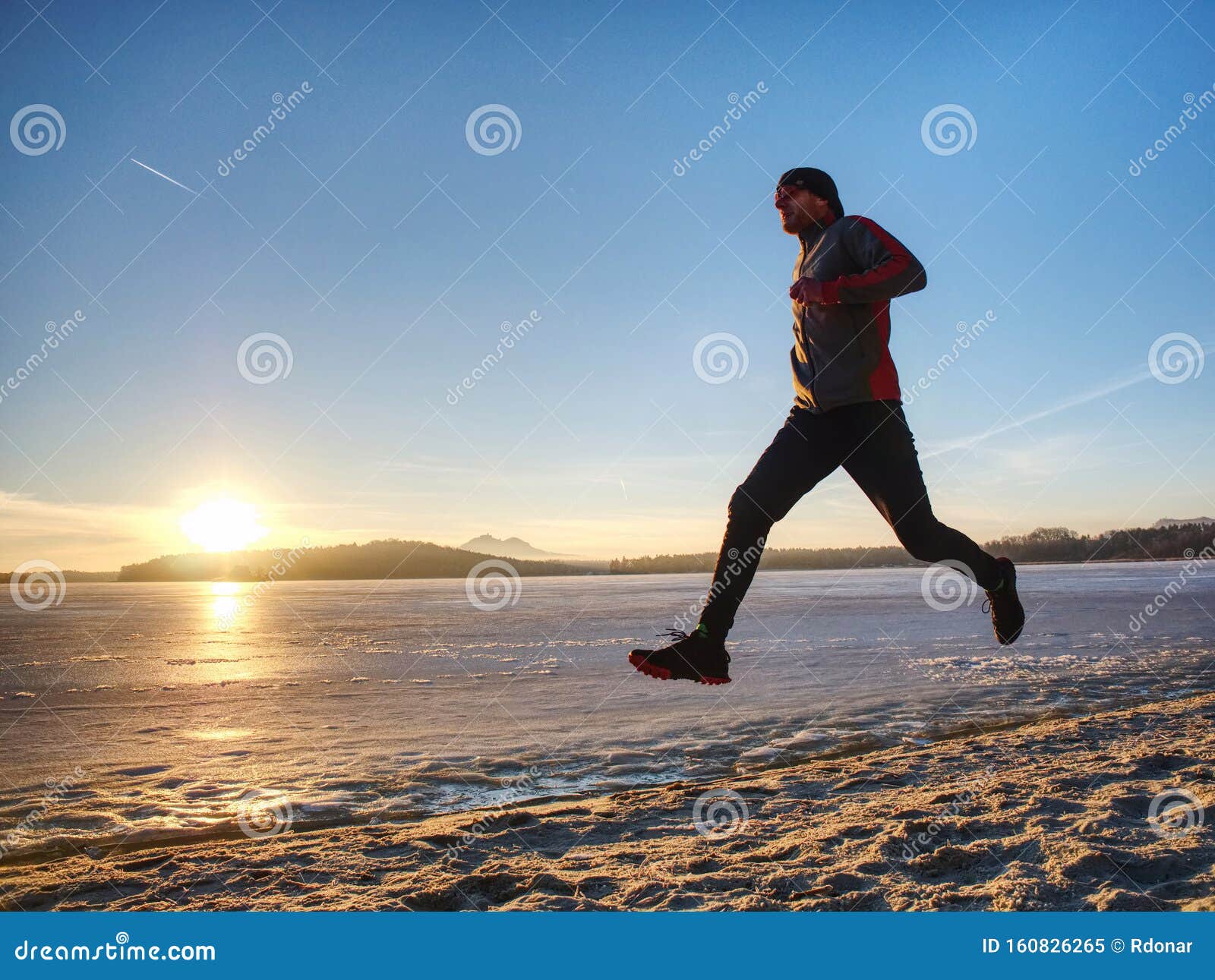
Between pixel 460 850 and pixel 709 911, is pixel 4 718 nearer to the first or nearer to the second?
pixel 460 850

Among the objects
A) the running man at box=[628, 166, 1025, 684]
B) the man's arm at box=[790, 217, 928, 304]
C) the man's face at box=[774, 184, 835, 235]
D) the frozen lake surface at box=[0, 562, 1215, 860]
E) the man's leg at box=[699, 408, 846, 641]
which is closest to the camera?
the man's arm at box=[790, 217, 928, 304]

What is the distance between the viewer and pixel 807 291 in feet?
10.0

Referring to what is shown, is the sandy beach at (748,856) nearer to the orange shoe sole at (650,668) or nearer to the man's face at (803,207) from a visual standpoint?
the orange shoe sole at (650,668)

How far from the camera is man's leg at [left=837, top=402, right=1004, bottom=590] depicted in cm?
312

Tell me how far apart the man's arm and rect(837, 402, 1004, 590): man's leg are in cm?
40

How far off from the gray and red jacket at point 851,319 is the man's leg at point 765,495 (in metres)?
0.12

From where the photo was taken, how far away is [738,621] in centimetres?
1617

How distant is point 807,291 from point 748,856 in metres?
2.26

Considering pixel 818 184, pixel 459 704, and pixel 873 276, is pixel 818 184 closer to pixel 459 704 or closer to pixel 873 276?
pixel 873 276

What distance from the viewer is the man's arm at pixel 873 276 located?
9.79 feet

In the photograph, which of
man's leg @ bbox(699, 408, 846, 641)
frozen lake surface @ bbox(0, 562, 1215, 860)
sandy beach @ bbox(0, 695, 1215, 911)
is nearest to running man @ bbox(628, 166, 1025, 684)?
man's leg @ bbox(699, 408, 846, 641)

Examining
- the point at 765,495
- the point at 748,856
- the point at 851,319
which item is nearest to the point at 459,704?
the point at 748,856

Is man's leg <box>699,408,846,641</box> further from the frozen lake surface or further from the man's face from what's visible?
the frozen lake surface

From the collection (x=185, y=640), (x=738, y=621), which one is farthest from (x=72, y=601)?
(x=738, y=621)
